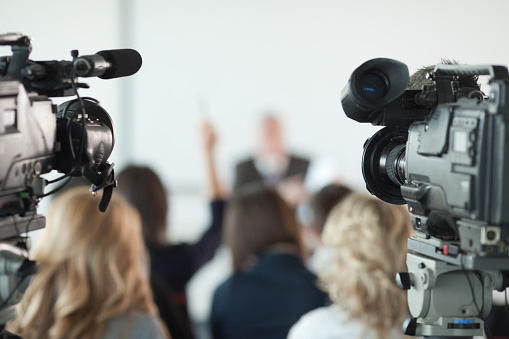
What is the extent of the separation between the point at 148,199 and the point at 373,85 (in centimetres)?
197

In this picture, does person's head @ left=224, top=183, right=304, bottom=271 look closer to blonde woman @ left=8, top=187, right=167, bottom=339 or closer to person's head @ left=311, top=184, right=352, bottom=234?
person's head @ left=311, top=184, right=352, bottom=234

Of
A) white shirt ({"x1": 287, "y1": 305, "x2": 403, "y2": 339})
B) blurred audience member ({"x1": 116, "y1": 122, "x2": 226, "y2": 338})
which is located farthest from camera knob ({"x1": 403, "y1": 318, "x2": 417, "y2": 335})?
blurred audience member ({"x1": 116, "y1": 122, "x2": 226, "y2": 338})

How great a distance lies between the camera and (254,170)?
215 inches

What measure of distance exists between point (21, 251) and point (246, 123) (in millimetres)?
4749

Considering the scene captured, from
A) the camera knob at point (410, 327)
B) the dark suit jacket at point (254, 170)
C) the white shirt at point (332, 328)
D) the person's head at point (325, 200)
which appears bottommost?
the dark suit jacket at point (254, 170)

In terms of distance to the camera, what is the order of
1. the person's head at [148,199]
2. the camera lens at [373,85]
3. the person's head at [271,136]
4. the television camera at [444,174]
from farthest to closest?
the person's head at [271,136], the person's head at [148,199], the camera lens at [373,85], the television camera at [444,174]

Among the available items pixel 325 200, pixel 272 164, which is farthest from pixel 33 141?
pixel 272 164

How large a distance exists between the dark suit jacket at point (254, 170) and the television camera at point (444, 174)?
3871 millimetres

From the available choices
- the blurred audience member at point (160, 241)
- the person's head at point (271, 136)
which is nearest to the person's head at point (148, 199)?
the blurred audience member at point (160, 241)

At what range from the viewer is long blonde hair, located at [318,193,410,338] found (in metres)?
2.26

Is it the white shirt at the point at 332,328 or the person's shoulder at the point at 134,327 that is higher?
the person's shoulder at the point at 134,327

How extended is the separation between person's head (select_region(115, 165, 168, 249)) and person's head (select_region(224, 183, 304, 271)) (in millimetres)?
307

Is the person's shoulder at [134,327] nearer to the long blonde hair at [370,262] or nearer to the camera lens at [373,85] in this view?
the long blonde hair at [370,262]

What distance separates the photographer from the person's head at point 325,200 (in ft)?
11.0
